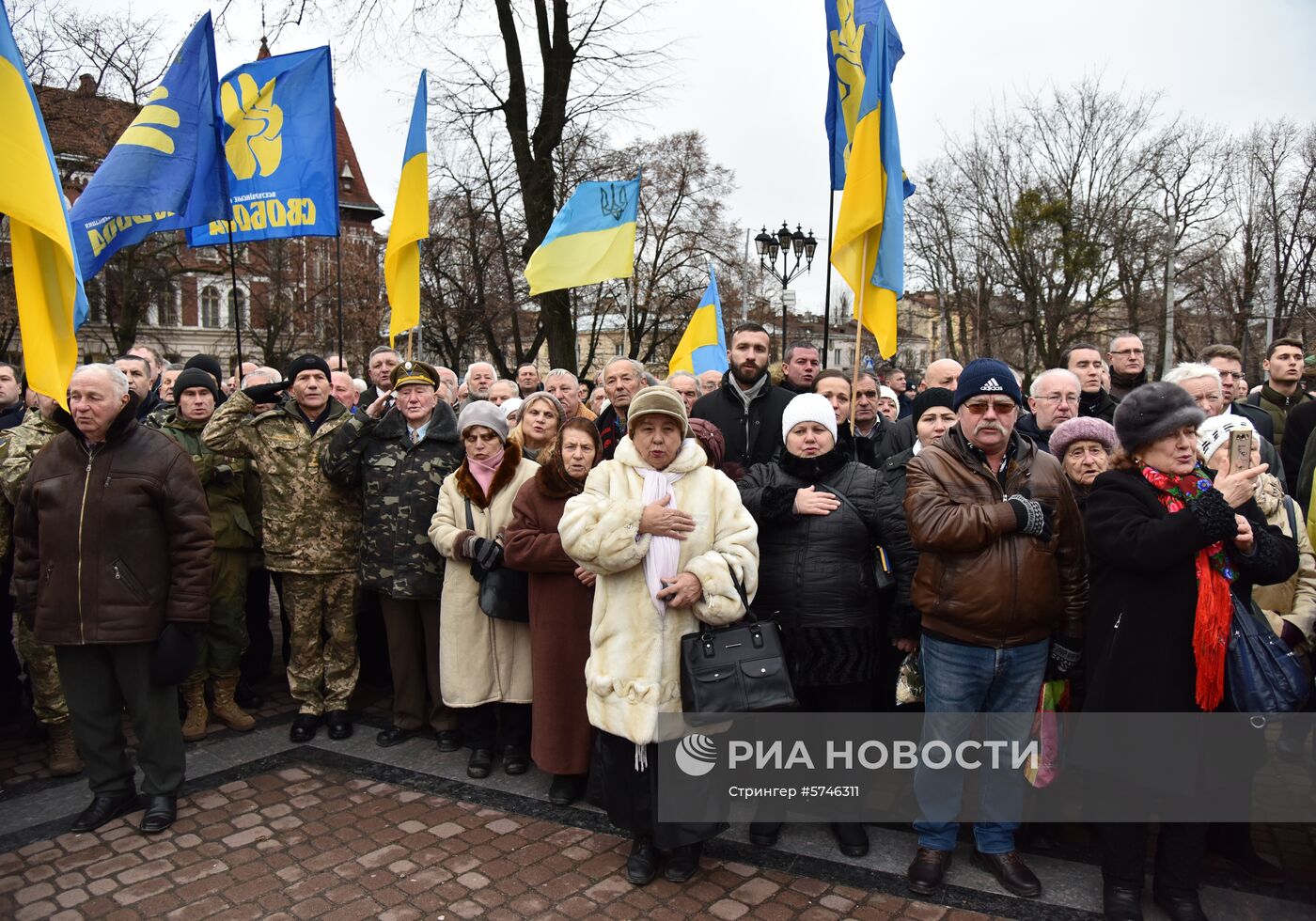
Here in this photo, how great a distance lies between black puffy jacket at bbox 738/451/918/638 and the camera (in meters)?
3.85

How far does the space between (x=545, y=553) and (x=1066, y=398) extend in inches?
114

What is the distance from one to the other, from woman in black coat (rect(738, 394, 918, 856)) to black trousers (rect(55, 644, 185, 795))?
111 inches

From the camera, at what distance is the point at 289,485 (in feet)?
17.1

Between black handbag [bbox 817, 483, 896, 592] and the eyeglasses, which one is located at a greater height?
the eyeglasses

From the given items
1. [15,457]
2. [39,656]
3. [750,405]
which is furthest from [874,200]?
[39,656]

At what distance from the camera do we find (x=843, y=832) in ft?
12.9

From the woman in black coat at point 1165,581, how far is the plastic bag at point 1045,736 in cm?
27

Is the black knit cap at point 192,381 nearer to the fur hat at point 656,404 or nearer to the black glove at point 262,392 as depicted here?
the black glove at point 262,392

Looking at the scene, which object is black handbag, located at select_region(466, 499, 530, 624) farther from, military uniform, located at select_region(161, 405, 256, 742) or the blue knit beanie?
the blue knit beanie

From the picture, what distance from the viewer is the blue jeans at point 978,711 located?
353 centimetres

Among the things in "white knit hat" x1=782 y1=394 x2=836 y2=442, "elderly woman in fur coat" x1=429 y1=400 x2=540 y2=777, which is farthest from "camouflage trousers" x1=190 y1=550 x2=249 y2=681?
"white knit hat" x1=782 y1=394 x2=836 y2=442

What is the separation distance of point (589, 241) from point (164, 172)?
308 centimetres

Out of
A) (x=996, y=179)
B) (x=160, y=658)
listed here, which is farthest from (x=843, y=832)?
(x=996, y=179)

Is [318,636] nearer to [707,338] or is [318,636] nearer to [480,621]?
[480,621]
